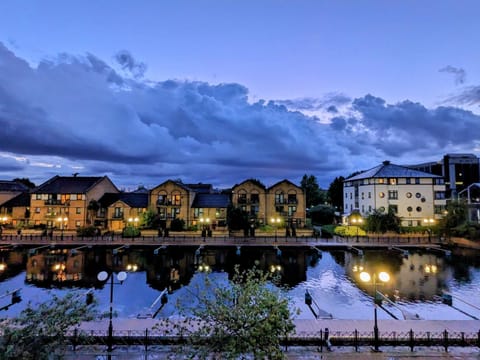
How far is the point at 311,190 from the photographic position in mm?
103812

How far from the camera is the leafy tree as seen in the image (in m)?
99.9

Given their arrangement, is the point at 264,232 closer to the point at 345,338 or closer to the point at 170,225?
the point at 170,225

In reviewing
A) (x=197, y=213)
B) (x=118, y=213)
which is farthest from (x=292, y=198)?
(x=118, y=213)

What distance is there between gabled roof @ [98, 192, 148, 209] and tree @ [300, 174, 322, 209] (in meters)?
55.4

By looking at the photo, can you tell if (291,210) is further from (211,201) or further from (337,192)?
(337,192)

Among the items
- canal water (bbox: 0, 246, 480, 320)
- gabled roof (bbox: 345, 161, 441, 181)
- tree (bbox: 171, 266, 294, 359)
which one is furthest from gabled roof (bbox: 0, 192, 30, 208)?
gabled roof (bbox: 345, 161, 441, 181)

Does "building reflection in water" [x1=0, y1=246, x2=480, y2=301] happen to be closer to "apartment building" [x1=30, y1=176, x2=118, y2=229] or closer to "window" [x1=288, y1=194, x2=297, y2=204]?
"apartment building" [x1=30, y1=176, x2=118, y2=229]

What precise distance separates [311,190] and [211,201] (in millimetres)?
48873

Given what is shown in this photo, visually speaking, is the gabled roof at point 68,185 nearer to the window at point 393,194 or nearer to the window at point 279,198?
the window at point 279,198

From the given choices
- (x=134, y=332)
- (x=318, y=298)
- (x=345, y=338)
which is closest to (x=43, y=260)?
(x=134, y=332)

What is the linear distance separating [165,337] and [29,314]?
752 centimetres

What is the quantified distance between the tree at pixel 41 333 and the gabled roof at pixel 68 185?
5817 centimetres

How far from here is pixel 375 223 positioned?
55.4 metres

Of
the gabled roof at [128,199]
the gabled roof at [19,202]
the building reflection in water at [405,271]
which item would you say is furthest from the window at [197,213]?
the gabled roof at [19,202]
